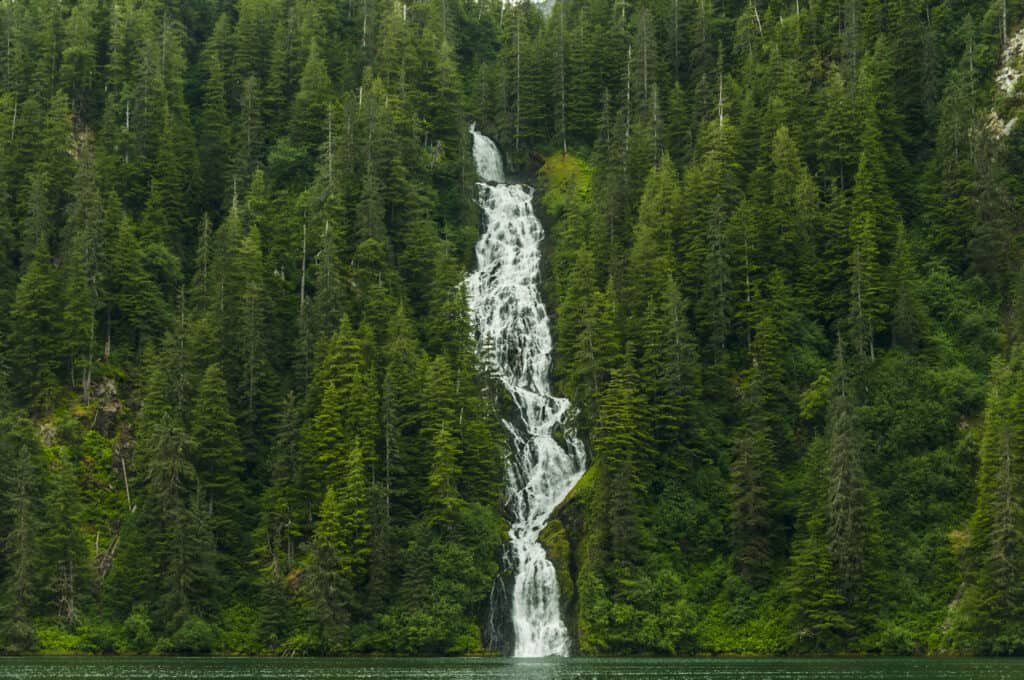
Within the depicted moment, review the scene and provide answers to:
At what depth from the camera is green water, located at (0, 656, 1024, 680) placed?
2259 inches

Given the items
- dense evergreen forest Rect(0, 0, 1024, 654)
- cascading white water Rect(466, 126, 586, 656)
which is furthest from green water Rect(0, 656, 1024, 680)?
cascading white water Rect(466, 126, 586, 656)

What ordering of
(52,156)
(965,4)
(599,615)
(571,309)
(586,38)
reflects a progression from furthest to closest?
(586,38), (965,4), (52,156), (571,309), (599,615)

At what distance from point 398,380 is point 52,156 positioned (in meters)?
44.7

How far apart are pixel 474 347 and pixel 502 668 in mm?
39818

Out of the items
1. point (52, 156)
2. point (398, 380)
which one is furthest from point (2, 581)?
point (52, 156)

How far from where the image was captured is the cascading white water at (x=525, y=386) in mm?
87312

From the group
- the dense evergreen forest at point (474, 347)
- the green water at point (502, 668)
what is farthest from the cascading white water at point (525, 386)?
the green water at point (502, 668)

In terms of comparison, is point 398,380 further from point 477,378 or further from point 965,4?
point 965,4

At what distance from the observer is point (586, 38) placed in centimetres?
14575

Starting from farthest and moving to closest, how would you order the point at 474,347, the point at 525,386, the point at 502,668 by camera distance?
the point at 525,386 < the point at 474,347 < the point at 502,668

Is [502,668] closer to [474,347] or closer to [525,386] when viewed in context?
[474,347]

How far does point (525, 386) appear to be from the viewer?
107 meters

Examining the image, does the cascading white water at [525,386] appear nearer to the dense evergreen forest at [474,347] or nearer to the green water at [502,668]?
the dense evergreen forest at [474,347]

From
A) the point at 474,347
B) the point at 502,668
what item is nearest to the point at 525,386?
the point at 474,347
